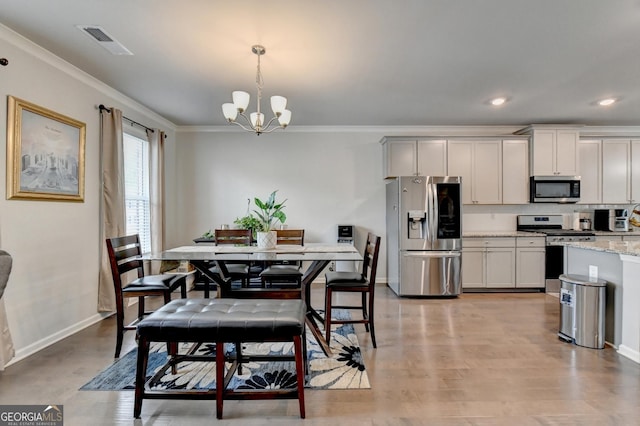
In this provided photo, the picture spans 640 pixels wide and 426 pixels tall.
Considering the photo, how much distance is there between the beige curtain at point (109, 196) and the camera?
3471 millimetres

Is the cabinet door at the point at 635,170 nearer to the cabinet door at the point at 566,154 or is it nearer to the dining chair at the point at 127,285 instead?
the cabinet door at the point at 566,154

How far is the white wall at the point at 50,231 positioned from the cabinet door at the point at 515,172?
5.38 meters

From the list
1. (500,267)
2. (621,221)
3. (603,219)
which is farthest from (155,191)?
(621,221)

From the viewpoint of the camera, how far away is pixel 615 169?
498 cm

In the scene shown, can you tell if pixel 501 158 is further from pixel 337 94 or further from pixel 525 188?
pixel 337 94

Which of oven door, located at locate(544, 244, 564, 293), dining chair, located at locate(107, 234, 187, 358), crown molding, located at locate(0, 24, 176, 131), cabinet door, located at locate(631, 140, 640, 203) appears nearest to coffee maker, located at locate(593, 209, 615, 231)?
cabinet door, located at locate(631, 140, 640, 203)

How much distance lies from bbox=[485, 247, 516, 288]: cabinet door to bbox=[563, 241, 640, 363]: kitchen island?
1.55 meters

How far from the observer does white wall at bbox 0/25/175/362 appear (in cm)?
253

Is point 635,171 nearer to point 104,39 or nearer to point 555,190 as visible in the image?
point 555,190

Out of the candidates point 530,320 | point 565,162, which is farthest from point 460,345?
point 565,162

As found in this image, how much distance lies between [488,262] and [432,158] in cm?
173

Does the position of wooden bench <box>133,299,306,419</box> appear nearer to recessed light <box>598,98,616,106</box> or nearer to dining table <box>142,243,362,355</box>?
dining table <box>142,243,362,355</box>

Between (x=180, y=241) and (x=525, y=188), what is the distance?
553cm

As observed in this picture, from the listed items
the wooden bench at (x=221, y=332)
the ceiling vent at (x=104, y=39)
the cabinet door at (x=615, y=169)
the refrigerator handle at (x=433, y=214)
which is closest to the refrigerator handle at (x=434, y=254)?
the refrigerator handle at (x=433, y=214)
